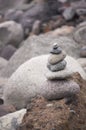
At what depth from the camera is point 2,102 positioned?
283 inches

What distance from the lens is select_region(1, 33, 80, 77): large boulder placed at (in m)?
9.32

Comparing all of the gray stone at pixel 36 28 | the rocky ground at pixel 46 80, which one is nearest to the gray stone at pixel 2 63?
the rocky ground at pixel 46 80

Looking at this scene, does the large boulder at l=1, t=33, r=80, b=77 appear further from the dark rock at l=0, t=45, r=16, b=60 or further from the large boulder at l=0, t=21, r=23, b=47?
the large boulder at l=0, t=21, r=23, b=47

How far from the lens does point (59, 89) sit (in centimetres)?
472

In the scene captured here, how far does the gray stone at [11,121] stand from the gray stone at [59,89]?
0.71 metres

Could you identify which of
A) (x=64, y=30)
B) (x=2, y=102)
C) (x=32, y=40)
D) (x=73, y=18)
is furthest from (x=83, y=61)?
(x=73, y=18)

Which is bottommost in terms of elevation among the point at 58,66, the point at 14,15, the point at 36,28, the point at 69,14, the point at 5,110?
the point at 14,15

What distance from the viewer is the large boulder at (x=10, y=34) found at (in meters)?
13.0

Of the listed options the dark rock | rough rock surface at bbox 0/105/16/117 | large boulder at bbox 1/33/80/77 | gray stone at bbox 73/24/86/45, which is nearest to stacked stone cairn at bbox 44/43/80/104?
rough rock surface at bbox 0/105/16/117

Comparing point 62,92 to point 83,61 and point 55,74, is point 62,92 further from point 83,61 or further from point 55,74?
point 83,61

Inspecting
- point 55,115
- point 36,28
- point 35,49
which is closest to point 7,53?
point 35,49

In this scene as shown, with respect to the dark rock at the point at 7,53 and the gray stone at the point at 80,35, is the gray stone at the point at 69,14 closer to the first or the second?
the gray stone at the point at 80,35

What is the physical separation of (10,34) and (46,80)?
827cm

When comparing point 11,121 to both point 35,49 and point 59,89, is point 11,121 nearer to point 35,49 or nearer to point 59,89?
point 59,89
